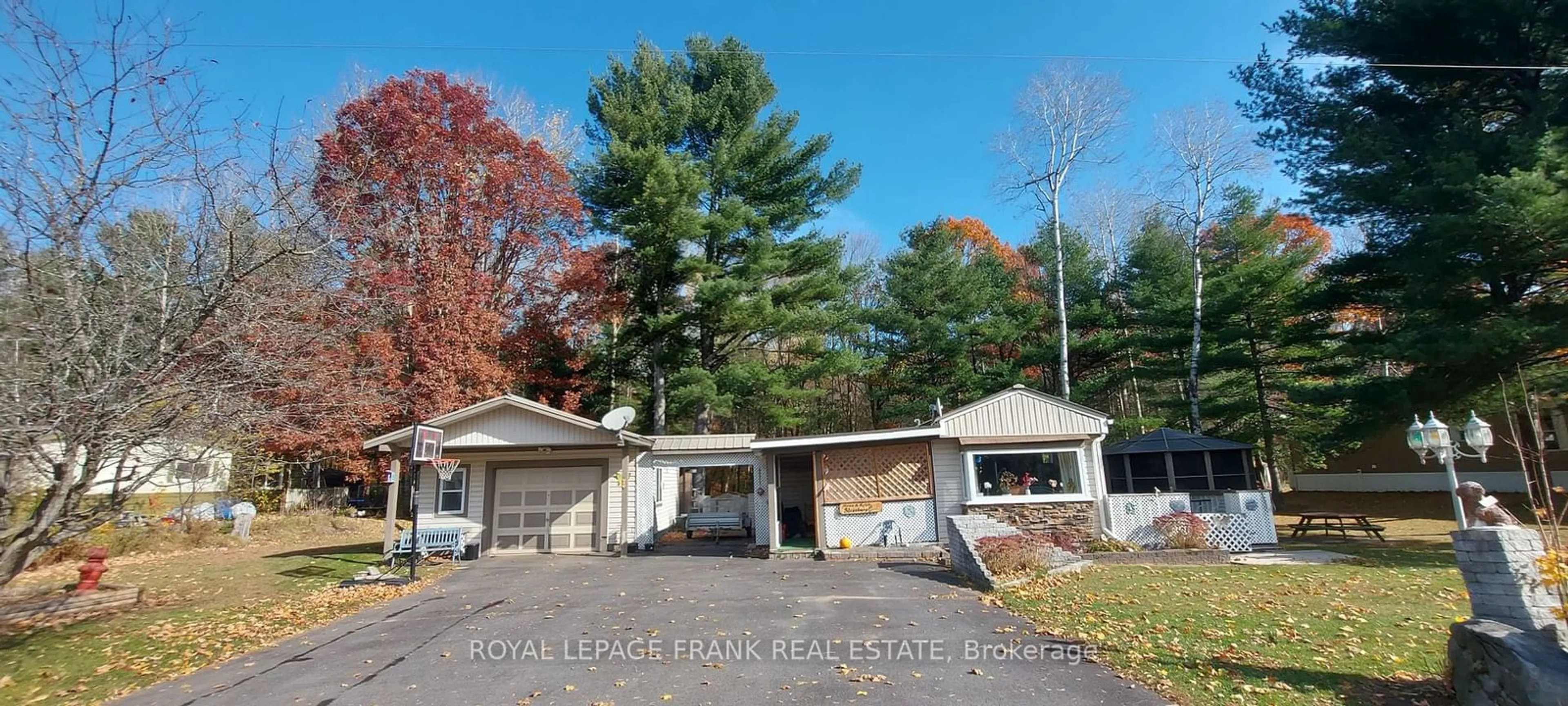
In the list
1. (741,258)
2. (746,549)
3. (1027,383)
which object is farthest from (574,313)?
(1027,383)

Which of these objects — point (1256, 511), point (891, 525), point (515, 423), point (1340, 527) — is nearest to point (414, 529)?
point (515, 423)

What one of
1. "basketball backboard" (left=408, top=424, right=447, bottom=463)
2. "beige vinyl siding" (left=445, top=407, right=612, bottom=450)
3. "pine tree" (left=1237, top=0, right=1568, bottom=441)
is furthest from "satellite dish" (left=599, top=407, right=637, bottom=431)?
"pine tree" (left=1237, top=0, right=1568, bottom=441)

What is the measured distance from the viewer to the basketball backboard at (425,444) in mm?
11094

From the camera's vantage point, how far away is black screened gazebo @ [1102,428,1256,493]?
1903 centimetres

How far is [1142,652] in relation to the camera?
5824 millimetres

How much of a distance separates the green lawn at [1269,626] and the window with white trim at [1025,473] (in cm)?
310

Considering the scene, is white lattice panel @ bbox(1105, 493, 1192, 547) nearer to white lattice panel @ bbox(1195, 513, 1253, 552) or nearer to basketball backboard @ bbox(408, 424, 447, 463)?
white lattice panel @ bbox(1195, 513, 1253, 552)

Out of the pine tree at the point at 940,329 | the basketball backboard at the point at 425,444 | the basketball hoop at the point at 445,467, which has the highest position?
the pine tree at the point at 940,329

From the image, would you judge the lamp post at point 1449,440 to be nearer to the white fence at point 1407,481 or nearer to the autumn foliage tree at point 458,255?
the white fence at point 1407,481

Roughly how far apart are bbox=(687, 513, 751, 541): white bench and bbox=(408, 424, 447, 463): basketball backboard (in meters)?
7.33

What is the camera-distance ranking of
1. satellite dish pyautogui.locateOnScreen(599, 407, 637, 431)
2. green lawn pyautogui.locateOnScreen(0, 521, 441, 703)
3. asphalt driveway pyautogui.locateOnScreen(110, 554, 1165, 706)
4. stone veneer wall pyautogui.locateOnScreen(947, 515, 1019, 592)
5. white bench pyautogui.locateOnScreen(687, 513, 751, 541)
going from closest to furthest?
1. asphalt driveway pyautogui.locateOnScreen(110, 554, 1165, 706)
2. green lawn pyautogui.locateOnScreen(0, 521, 441, 703)
3. stone veneer wall pyautogui.locateOnScreen(947, 515, 1019, 592)
4. satellite dish pyautogui.locateOnScreen(599, 407, 637, 431)
5. white bench pyautogui.locateOnScreen(687, 513, 751, 541)

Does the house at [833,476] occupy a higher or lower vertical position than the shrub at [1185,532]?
higher

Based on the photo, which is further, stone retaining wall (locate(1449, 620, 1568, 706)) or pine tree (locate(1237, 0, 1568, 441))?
pine tree (locate(1237, 0, 1568, 441))

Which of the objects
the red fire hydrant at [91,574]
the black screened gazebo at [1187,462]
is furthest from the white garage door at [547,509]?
the black screened gazebo at [1187,462]
